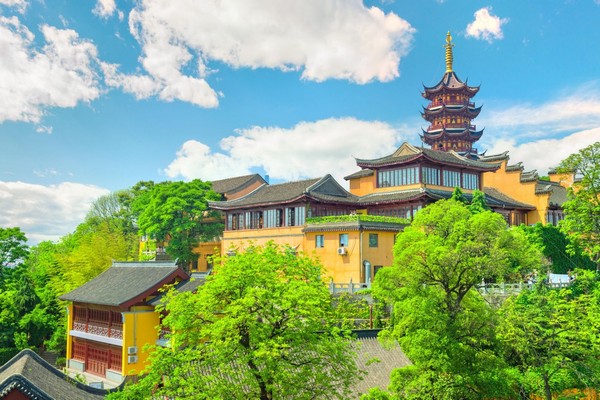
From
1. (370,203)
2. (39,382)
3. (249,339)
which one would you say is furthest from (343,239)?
(249,339)

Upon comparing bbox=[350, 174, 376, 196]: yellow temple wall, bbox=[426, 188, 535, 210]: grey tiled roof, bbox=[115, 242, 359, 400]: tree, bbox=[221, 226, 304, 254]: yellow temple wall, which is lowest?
bbox=[115, 242, 359, 400]: tree

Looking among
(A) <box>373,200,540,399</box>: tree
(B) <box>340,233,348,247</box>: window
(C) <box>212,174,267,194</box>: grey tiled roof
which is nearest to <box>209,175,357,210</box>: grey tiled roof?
(B) <box>340,233,348,247</box>: window

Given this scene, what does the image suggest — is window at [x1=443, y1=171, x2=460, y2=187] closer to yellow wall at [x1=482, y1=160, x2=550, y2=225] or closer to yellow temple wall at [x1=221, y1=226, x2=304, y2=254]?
yellow wall at [x1=482, y1=160, x2=550, y2=225]

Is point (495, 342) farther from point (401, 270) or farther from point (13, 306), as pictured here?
point (13, 306)

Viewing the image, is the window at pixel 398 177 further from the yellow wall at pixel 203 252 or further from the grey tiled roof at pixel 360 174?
the yellow wall at pixel 203 252

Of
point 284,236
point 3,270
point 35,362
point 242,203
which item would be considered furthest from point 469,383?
point 3,270

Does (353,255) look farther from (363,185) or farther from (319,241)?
(363,185)

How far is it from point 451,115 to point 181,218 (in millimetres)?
31284

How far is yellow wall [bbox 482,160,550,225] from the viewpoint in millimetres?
42688

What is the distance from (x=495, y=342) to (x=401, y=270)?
3750 mm

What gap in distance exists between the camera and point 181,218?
4425 centimetres

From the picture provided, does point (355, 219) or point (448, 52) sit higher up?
point (448, 52)

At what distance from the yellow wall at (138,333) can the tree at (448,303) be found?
15705 millimetres

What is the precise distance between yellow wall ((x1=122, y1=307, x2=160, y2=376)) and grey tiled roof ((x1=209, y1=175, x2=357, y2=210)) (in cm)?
1298
